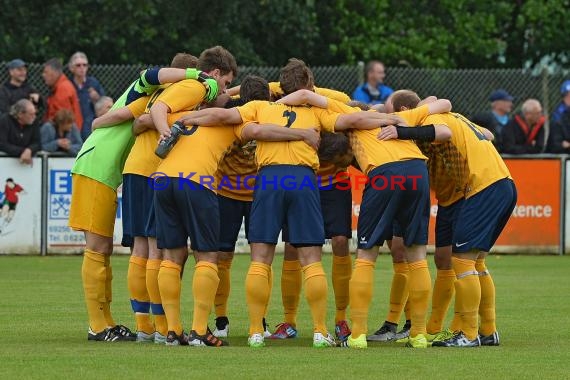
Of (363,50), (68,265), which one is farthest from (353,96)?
(363,50)

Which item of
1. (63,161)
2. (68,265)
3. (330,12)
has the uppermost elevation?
(330,12)

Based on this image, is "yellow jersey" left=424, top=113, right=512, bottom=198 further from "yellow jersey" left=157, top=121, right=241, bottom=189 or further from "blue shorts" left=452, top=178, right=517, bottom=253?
Result: "yellow jersey" left=157, top=121, right=241, bottom=189

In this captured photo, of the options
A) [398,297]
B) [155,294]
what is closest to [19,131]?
[155,294]

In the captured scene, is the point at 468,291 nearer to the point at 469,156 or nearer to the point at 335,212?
the point at 469,156

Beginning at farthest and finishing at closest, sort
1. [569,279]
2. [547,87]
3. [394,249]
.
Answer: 1. [547,87]
2. [569,279]
3. [394,249]

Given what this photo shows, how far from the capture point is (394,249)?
12.0 meters

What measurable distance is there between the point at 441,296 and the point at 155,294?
233 cm

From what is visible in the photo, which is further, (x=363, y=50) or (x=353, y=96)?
(x=363, y=50)

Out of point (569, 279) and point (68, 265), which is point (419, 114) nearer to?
point (569, 279)

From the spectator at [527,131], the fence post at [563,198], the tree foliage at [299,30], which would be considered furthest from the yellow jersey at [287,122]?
the tree foliage at [299,30]

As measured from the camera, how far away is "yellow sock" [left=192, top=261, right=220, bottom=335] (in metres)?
10.9

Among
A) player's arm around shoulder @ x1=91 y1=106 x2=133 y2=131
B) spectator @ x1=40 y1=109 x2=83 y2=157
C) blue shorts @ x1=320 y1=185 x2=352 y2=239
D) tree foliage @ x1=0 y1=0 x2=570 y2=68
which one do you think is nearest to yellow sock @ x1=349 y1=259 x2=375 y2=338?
blue shorts @ x1=320 y1=185 x2=352 y2=239

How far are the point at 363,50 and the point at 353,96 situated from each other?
7189 millimetres

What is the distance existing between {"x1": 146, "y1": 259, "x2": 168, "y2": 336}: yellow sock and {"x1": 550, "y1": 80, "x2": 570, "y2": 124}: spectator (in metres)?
11.4
